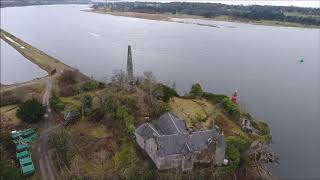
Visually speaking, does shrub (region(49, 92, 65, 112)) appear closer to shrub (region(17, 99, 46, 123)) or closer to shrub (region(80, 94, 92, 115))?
shrub (region(17, 99, 46, 123))

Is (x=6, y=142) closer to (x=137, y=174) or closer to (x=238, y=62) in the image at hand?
(x=137, y=174)

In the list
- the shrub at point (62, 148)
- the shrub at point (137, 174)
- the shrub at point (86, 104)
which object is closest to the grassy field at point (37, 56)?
the shrub at point (86, 104)

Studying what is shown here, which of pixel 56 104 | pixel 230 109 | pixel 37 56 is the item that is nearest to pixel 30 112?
pixel 56 104

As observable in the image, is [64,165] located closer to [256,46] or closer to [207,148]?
[207,148]

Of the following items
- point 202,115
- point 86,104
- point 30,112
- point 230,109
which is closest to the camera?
point 30,112

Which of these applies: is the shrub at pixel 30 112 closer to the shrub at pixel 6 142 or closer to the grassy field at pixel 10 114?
the grassy field at pixel 10 114

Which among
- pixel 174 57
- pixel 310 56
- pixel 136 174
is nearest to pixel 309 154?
pixel 136 174

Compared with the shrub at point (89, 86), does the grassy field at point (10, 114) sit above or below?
below
